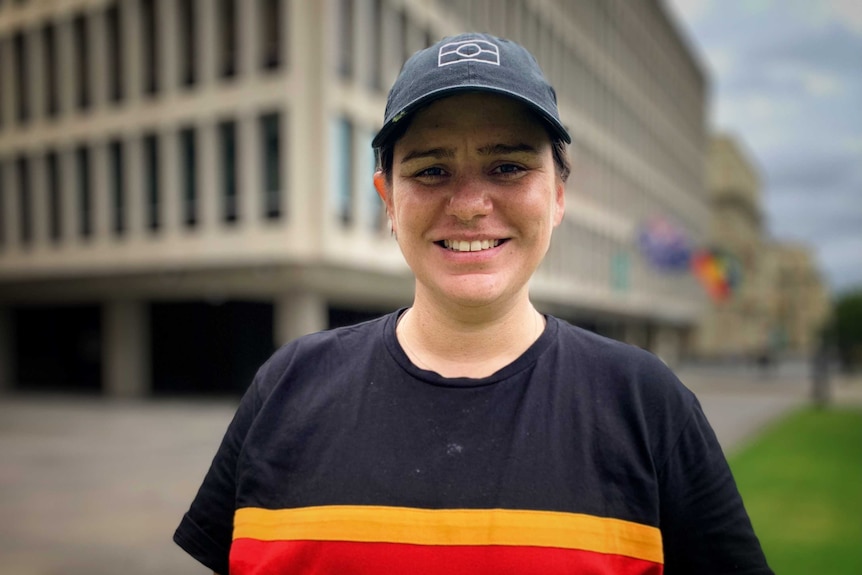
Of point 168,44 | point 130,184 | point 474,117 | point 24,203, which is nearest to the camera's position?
point 474,117

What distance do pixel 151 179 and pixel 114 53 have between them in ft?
13.1

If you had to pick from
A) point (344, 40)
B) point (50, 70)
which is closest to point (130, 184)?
point (50, 70)

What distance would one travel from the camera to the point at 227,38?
2062 cm

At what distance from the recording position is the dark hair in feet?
5.45

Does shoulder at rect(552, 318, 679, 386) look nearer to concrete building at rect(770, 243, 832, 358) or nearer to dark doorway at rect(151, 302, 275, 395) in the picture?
dark doorway at rect(151, 302, 275, 395)

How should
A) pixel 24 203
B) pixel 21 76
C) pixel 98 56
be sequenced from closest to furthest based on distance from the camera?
1. pixel 98 56
2. pixel 24 203
3. pixel 21 76

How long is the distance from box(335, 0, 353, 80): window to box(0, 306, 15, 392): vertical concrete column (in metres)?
15.1

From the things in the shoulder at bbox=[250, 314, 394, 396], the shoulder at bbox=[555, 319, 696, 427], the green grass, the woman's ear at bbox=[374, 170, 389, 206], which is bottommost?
the green grass

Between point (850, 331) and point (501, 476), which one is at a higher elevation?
point (850, 331)

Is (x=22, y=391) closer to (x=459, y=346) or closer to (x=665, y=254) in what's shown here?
(x=665, y=254)

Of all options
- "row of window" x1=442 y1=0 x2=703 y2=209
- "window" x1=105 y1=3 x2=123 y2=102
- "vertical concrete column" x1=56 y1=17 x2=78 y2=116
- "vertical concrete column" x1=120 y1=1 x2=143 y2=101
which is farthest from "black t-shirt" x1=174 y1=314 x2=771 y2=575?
"vertical concrete column" x1=56 y1=17 x2=78 y2=116

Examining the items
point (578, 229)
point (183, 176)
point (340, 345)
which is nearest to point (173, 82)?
point (183, 176)

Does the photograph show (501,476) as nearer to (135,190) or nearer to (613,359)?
(613,359)

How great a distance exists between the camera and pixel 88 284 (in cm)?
2339
